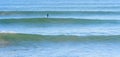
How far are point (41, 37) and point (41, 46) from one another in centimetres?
284

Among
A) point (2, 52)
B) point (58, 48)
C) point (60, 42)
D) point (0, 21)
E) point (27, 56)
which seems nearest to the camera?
point (27, 56)

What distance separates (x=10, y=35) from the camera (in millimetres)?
19156

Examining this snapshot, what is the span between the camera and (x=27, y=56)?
46.3ft

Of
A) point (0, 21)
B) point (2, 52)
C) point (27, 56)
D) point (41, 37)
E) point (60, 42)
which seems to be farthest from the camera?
point (0, 21)

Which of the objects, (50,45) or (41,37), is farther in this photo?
(41,37)

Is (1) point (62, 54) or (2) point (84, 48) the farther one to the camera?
(2) point (84, 48)

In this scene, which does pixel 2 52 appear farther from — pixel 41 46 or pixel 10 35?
pixel 10 35

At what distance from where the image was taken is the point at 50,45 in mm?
17078

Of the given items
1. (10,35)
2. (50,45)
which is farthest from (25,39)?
(50,45)

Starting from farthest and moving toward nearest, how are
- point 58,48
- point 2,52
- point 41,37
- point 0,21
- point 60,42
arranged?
point 0,21
point 41,37
point 60,42
point 58,48
point 2,52

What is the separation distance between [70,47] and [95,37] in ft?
10.9

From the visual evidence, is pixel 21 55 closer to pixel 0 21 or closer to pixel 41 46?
pixel 41 46

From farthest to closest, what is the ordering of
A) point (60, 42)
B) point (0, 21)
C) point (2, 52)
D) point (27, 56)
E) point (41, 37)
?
1. point (0, 21)
2. point (41, 37)
3. point (60, 42)
4. point (2, 52)
5. point (27, 56)

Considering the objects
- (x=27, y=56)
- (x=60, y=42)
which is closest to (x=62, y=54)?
(x=27, y=56)
